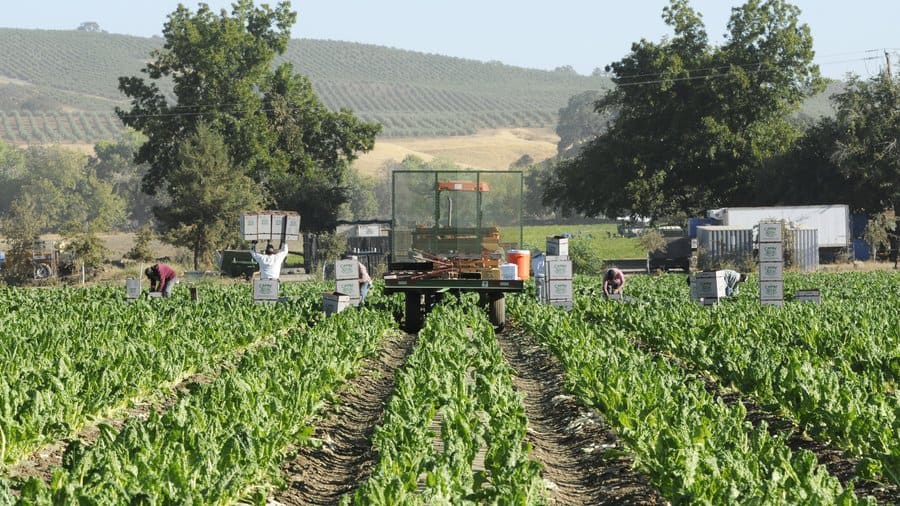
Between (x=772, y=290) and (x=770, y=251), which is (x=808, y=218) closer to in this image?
(x=772, y=290)

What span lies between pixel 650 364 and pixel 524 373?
456cm

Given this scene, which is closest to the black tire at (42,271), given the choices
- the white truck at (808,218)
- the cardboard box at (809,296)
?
the white truck at (808,218)

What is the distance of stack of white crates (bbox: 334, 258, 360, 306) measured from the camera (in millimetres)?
25938

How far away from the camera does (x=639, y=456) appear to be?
35.1 feet

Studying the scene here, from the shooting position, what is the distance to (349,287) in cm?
2605

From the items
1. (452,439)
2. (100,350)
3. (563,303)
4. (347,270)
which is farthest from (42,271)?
(452,439)

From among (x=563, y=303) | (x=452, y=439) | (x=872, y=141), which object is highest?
(x=872, y=141)

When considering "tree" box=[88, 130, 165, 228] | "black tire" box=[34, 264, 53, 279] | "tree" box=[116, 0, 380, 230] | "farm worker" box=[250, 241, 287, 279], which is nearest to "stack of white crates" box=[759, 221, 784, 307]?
"farm worker" box=[250, 241, 287, 279]

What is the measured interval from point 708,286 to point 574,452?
13860 millimetres

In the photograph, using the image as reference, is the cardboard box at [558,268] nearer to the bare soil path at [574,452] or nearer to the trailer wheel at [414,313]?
the trailer wheel at [414,313]

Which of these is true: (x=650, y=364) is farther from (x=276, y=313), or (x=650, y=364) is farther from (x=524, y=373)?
(x=276, y=313)

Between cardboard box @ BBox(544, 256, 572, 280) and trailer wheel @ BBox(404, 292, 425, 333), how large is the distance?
280cm

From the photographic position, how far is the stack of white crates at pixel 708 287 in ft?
84.4

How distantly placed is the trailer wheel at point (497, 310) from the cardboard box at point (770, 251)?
503 cm
